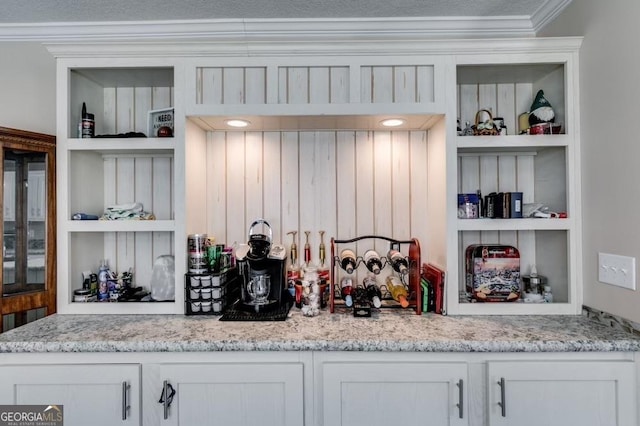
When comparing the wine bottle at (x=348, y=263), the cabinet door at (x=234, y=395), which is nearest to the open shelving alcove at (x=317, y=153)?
the wine bottle at (x=348, y=263)

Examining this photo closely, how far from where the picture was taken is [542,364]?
1.33 metres

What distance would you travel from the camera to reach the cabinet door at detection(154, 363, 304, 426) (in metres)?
1.34

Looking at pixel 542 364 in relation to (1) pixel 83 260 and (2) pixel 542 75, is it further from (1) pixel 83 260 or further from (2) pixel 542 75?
(1) pixel 83 260

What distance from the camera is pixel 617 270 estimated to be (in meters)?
1.42

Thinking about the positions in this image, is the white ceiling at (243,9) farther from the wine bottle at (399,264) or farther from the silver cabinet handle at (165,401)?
the silver cabinet handle at (165,401)

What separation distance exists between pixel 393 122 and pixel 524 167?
0.82 m

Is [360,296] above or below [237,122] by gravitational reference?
below

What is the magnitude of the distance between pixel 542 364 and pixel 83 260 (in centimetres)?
224

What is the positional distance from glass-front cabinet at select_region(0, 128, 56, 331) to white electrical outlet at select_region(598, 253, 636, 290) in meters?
2.60

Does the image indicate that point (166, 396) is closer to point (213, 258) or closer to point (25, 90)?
point (213, 258)

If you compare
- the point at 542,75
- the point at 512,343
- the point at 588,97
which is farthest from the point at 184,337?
the point at 542,75

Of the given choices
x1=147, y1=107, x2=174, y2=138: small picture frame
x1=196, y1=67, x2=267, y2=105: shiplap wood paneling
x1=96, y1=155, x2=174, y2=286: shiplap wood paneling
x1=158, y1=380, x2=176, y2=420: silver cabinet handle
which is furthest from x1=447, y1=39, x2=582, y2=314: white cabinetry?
x1=96, y1=155, x2=174, y2=286: shiplap wood paneling

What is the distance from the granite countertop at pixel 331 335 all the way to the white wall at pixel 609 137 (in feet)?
0.79

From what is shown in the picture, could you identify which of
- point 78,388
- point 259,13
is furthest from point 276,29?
point 78,388
